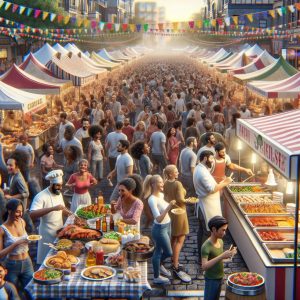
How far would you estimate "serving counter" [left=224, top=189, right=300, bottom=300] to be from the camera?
285 inches

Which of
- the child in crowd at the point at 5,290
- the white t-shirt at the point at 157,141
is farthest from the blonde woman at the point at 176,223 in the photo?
the white t-shirt at the point at 157,141

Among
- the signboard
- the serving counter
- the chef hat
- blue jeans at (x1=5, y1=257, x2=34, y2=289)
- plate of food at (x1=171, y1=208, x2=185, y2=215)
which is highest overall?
the signboard

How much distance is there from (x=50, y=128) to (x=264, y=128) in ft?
42.5

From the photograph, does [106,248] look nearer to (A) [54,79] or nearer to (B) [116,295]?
(B) [116,295]

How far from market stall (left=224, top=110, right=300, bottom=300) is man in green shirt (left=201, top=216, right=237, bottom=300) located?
34.0 inches

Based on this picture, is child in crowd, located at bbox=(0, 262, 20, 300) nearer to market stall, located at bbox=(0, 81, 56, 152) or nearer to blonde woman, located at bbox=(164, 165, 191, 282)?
blonde woman, located at bbox=(164, 165, 191, 282)

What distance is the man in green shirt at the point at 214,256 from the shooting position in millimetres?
6301

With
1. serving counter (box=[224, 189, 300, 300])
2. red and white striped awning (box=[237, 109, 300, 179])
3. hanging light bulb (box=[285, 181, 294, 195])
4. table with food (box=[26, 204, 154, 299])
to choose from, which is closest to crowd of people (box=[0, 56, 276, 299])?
table with food (box=[26, 204, 154, 299])

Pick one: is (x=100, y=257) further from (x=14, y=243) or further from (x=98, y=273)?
(x=14, y=243)

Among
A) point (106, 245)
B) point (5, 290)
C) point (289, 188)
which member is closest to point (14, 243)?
point (5, 290)

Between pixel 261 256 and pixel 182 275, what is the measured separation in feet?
4.58

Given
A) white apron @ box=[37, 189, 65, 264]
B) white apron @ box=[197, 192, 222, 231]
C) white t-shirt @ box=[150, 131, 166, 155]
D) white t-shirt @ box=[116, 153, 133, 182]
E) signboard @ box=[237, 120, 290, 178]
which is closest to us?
signboard @ box=[237, 120, 290, 178]

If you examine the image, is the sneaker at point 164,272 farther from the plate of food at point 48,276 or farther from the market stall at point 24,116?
the market stall at point 24,116

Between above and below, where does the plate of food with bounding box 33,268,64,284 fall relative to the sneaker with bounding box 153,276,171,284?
above
